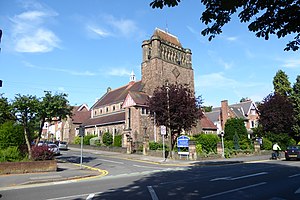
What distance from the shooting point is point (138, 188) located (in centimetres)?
1007

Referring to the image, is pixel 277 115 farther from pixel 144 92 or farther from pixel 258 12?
pixel 258 12

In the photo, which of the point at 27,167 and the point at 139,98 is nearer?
the point at 27,167

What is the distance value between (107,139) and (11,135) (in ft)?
87.0

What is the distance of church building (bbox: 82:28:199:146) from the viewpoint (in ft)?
136

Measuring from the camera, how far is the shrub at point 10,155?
16.0 m

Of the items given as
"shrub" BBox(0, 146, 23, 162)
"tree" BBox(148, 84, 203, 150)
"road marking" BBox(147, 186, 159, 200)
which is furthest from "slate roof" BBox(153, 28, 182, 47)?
"road marking" BBox(147, 186, 159, 200)

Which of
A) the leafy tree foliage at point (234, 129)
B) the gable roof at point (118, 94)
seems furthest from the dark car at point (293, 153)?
the gable roof at point (118, 94)

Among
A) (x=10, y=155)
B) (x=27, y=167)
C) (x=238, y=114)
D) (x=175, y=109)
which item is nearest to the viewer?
(x=27, y=167)

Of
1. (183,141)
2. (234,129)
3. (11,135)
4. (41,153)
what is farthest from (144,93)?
(41,153)

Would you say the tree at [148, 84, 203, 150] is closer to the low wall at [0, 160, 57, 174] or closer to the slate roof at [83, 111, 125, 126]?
the low wall at [0, 160, 57, 174]

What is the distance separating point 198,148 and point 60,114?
15.4 metres

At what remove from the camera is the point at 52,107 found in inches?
750

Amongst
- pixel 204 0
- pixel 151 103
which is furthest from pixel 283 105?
pixel 204 0

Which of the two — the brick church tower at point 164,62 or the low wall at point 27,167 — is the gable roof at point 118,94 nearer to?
the brick church tower at point 164,62
